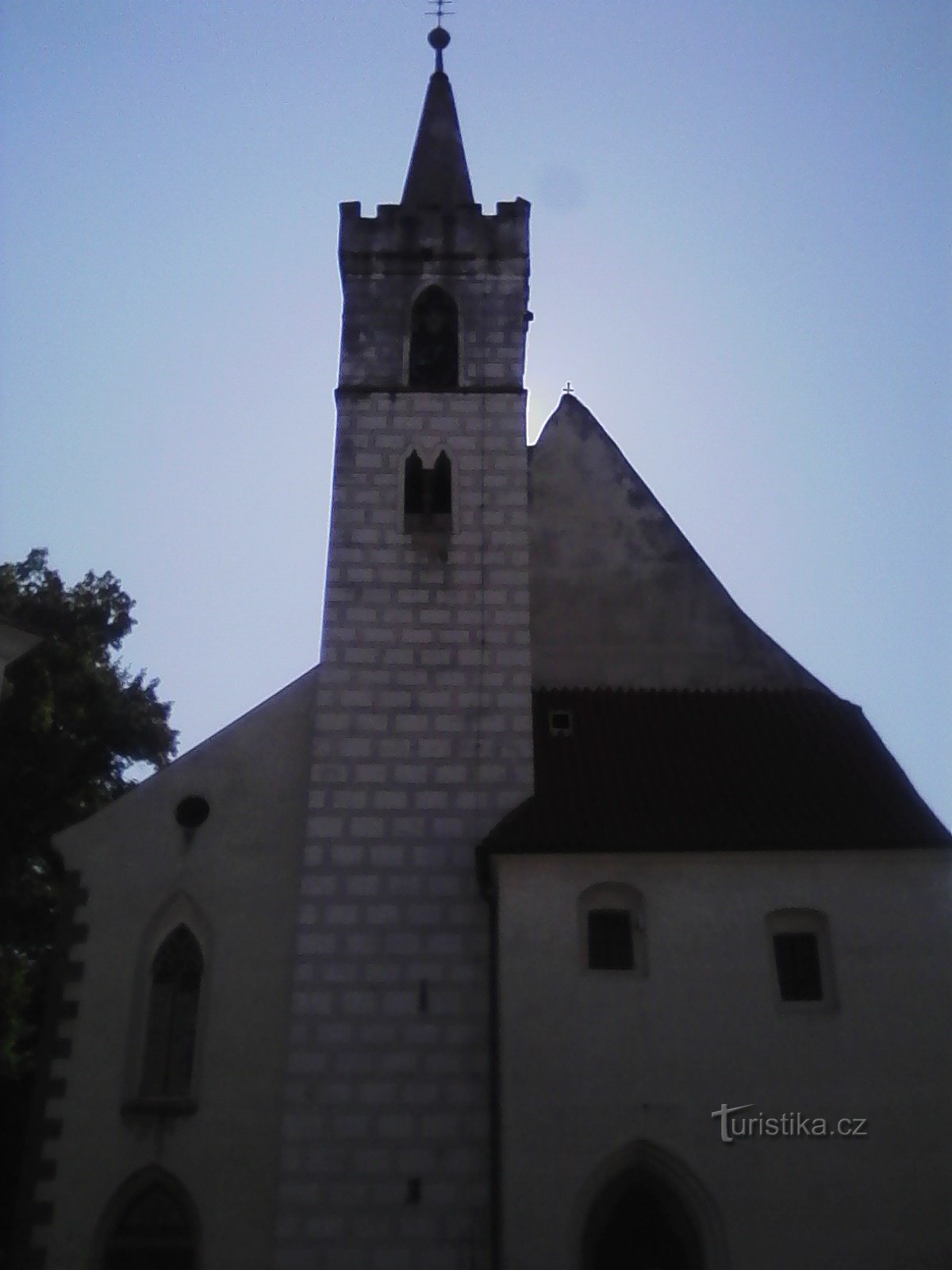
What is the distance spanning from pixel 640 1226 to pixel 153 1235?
5063 millimetres

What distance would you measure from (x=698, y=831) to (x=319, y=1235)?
5685 millimetres

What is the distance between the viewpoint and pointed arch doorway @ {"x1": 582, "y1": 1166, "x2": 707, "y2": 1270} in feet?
38.7

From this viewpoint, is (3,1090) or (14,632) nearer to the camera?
(14,632)

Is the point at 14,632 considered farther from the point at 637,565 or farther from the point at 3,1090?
the point at 3,1090

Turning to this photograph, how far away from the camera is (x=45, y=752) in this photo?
18844mm

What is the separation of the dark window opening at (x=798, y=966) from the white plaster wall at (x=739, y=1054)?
0.22 m

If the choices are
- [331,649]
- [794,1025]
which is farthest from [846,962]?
[331,649]

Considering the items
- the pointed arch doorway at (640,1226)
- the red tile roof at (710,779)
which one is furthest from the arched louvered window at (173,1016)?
the pointed arch doorway at (640,1226)

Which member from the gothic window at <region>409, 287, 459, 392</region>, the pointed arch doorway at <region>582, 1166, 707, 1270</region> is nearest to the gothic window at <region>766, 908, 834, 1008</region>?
the pointed arch doorway at <region>582, 1166, 707, 1270</region>

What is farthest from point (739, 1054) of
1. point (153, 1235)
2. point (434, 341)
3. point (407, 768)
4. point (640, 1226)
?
point (434, 341)

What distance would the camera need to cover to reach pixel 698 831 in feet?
43.2

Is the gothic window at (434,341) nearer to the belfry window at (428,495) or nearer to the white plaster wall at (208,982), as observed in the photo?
the belfry window at (428,495)

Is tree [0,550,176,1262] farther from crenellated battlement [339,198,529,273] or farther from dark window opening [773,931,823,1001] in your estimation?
dark window opening [773,931,823,1001]

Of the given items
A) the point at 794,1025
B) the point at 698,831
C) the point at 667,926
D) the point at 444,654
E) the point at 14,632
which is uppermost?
the point at 444,654
